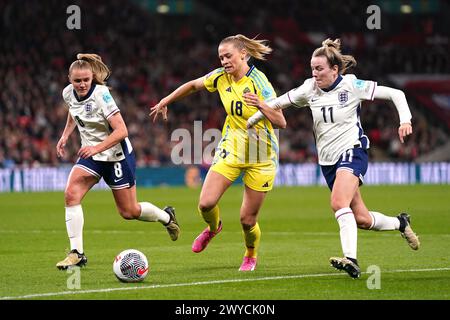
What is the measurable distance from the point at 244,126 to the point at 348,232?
2.00 meters

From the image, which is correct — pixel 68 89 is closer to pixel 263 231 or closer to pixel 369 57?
pixel 263 231

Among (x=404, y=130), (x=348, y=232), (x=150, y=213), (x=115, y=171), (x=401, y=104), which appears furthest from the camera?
(x=150, y=213)

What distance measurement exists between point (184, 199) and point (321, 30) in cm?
2023

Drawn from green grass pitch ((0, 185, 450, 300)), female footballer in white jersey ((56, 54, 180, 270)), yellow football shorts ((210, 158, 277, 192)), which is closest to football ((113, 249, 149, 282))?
green grass pitch ((0, 185, 450, 300))

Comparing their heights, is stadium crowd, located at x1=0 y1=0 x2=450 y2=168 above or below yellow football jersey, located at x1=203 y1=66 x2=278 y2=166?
above

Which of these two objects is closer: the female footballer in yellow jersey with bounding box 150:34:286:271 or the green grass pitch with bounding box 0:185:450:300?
the green grass pitch with bounding box 0:185:450:300

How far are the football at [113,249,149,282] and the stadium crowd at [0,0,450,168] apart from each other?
72.4ft

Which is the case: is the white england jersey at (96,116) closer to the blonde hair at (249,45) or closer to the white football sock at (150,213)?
the white football sock at (150,213)

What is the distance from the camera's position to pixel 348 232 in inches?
374

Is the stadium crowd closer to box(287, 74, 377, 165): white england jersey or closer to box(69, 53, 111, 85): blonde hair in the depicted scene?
box(69, 53, 111, 85): blonde hair

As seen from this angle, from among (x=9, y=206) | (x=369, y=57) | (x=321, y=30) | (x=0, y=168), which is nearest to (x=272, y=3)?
(x=321, y=30)

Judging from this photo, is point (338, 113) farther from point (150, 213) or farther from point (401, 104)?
point (150, 213)

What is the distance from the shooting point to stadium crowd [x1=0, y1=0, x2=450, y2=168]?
33.0 meters

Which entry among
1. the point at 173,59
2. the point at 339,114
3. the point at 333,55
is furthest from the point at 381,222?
the point at 173,59
